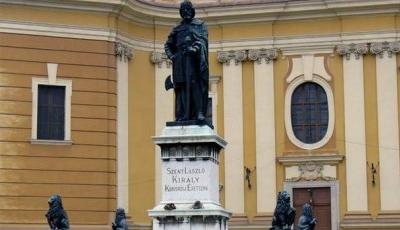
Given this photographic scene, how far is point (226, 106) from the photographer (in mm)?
34562

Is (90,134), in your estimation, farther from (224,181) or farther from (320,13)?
(320,13)

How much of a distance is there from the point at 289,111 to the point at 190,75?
56.8ft

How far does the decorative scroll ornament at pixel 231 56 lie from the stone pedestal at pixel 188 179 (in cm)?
1799

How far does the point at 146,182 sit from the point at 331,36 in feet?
27.5

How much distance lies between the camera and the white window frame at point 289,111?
111 feet

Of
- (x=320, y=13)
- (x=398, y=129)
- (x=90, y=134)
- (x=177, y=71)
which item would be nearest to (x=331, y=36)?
(x=320, y=13)

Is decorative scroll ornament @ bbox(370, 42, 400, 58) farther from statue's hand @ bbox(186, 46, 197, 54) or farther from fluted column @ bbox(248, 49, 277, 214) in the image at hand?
statue's hand @ bbox(186, 46, 197, 54)

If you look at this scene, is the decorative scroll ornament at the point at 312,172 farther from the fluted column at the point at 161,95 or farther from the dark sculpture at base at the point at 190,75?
the dark sculpture at base at the point at 190,75

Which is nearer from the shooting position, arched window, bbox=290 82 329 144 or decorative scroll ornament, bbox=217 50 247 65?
arched window, bbox=290 82 329 144

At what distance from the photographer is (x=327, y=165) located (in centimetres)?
3344

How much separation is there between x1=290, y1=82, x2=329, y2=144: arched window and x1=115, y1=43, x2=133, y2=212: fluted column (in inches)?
235

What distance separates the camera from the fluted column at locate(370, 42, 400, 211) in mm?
32875

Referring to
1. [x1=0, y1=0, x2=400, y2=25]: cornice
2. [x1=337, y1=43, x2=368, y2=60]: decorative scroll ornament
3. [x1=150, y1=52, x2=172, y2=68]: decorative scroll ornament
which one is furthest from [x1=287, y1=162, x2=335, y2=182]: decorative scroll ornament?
[x1=150, y1=52, x2=172, y2=68]: decorative scroll ornament

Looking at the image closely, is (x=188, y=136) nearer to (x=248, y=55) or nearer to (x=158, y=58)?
(x=248, y=55)
